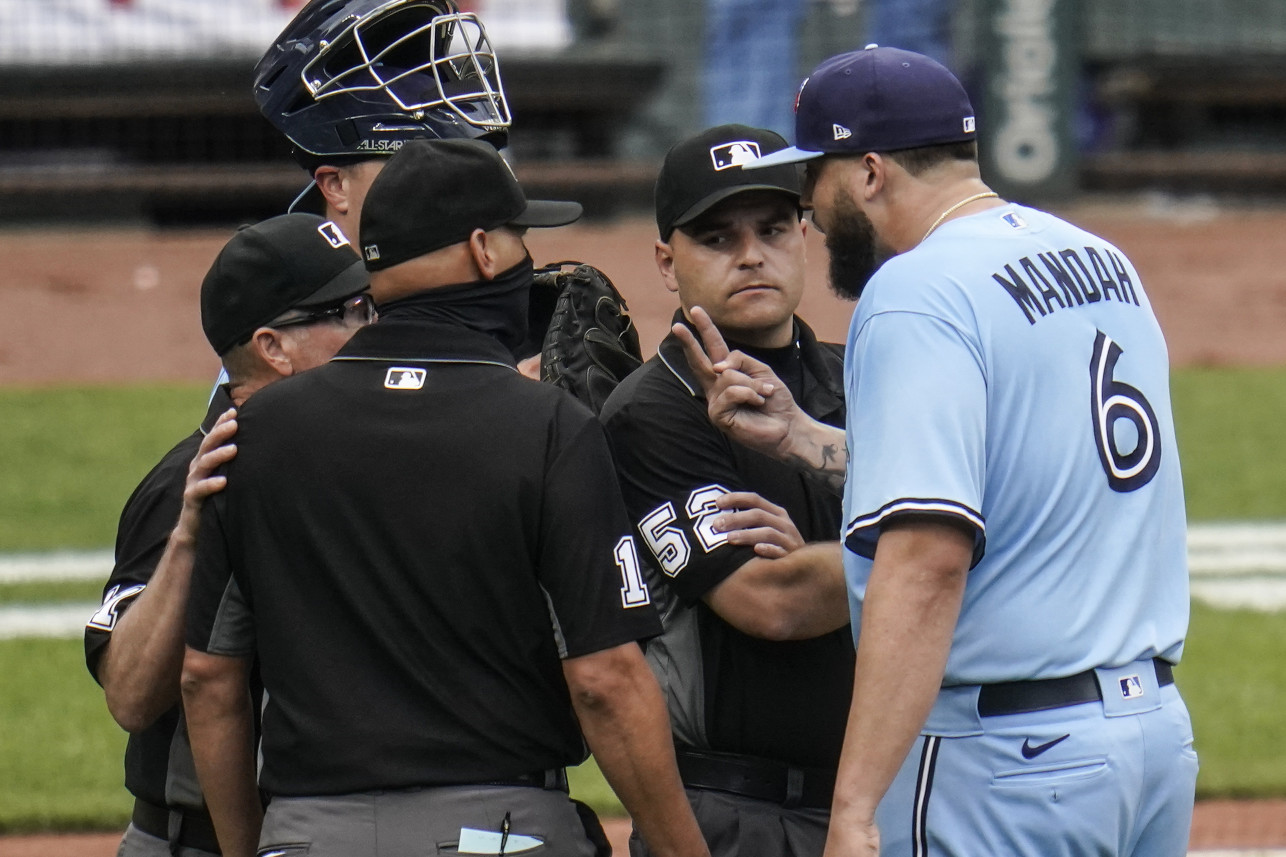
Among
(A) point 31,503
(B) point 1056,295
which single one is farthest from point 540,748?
(A) point 31,503

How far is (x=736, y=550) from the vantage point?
3.06 metres

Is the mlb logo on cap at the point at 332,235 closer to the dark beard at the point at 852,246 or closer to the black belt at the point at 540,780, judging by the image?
the dark beard at the point at 852,246

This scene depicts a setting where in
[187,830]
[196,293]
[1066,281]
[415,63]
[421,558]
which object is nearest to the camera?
[421,558]

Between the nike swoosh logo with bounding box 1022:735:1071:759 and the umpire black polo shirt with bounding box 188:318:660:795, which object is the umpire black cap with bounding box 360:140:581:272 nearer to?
the umpire black polo shirt with bounding box 188:318:660:795

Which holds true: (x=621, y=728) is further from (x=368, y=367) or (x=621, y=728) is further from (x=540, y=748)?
(x=368, y=367)

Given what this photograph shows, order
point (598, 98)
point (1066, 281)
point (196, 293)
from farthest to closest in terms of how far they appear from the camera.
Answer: point (598, 98) → point (196, 293) → point (1066, 281)

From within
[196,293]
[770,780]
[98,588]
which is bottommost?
[98,588]

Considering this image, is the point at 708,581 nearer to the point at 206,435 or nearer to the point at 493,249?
the point at 493,249

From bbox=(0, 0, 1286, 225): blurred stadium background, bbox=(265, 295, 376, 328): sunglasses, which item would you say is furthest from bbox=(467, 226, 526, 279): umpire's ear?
bbox=(0, 0, 1286, 225): blurred stadium background

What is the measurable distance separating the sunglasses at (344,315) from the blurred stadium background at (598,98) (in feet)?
49.4

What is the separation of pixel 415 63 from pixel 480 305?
39.9 inches

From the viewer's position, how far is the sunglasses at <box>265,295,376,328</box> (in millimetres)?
3055

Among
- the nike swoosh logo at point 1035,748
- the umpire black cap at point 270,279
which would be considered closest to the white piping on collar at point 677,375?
the umpire black cap at point 270,279

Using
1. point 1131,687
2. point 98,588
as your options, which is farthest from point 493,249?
point 98,588
